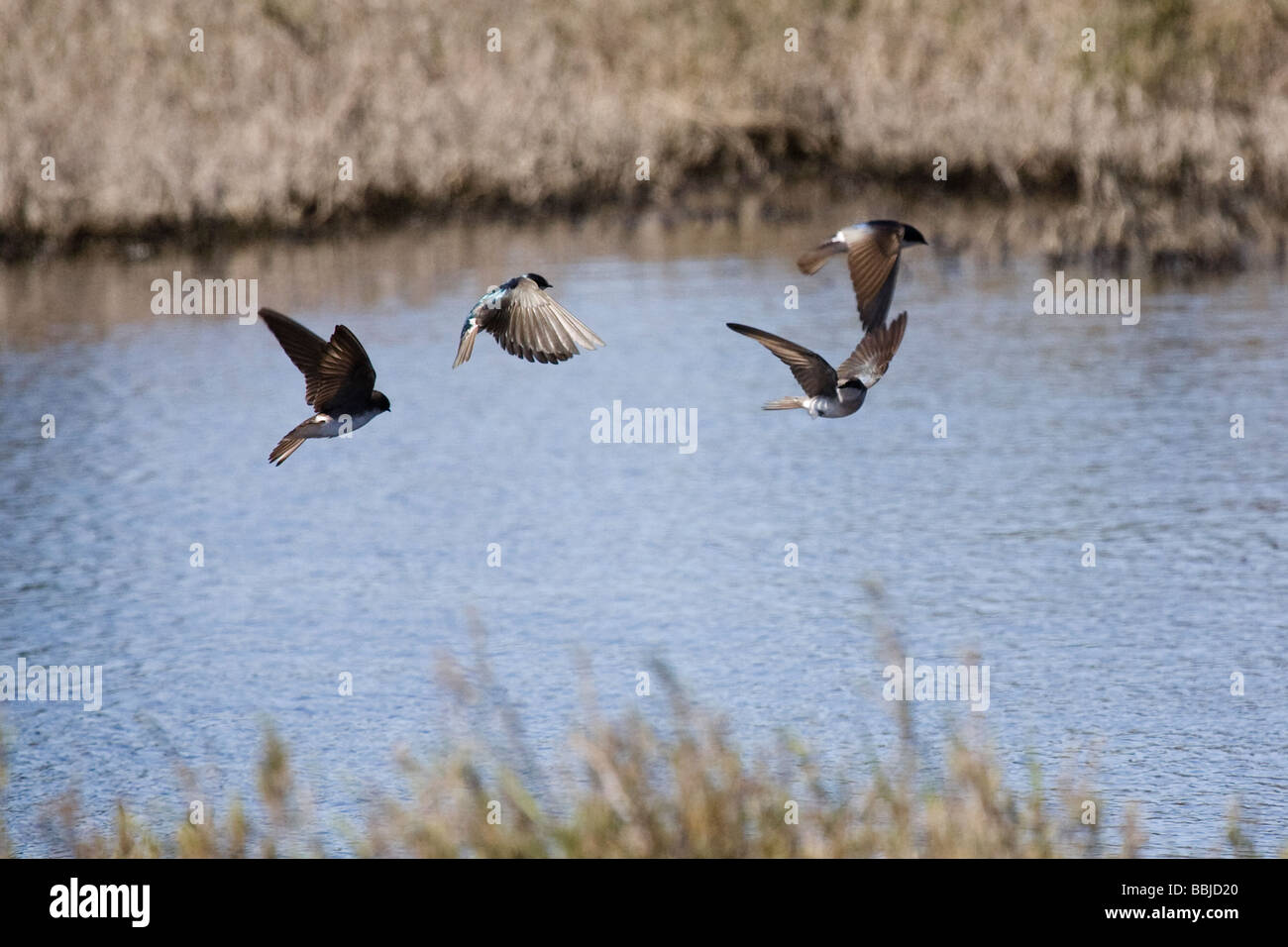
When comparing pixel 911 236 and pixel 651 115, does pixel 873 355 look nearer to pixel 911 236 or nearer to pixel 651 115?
pixel 911 236

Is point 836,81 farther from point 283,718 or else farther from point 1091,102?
point 283,718

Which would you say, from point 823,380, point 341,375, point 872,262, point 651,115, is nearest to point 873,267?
point 872,262

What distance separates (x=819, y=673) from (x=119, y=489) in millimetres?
5096

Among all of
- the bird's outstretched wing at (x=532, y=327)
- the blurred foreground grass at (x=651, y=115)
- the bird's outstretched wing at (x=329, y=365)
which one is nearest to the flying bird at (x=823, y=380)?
the bird's outstretched wing at (x=532, y=327)

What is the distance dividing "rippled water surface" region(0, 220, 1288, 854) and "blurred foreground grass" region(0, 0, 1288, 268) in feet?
6.75

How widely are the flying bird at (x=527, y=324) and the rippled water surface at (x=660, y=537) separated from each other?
4.36 feet

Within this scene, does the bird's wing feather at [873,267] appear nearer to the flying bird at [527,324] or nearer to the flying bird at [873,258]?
the flying bird at [873,258]

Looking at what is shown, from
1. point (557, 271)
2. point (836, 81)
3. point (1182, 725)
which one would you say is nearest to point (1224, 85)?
point (836, 81)

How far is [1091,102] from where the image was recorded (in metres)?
19.6

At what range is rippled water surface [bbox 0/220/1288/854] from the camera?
7863 millimetres

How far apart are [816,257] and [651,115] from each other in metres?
18.2

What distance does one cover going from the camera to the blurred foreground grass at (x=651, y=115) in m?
18.5

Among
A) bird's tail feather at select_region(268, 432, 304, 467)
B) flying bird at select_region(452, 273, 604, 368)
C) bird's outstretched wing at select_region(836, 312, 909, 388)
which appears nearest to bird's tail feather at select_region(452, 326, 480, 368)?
flying bird at select_region(452, 273, 604, 368)

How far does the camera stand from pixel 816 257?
3.43 metres
